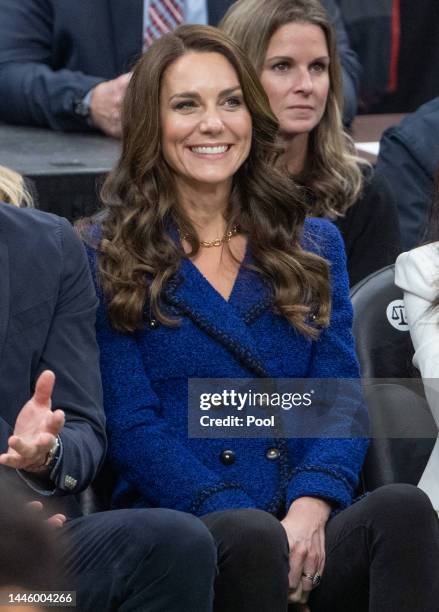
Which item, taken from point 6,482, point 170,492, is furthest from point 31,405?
point 170,492

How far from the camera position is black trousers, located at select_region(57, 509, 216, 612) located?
7.93 ft

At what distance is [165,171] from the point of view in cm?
305

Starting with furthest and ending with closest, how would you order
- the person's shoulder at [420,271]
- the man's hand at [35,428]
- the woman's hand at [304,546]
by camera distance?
the person's shoulder at [420,271], the woman's hand at [304,546], the man's hand at [35,428]

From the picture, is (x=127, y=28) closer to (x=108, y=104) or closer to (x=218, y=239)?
(x=108, y=104)

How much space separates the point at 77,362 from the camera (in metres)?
2.65

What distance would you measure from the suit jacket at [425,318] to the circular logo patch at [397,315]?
0.12ft

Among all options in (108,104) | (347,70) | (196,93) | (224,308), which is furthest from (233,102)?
(347,70)

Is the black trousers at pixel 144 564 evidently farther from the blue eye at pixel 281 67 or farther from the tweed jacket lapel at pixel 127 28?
the tweed jacket lapel at pixel 127 28

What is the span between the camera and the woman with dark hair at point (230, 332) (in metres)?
2.62

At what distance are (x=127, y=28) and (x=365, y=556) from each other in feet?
6.34

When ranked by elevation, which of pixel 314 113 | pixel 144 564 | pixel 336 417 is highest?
pixel 314 113

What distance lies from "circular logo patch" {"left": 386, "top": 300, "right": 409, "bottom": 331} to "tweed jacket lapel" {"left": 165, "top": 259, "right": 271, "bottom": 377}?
1.11ft

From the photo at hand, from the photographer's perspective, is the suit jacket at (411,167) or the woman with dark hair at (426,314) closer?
the woman with dark hair at (426,314)

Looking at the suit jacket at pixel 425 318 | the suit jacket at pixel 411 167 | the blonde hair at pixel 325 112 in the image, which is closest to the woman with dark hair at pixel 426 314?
the suit jacket at pixel 425 318
